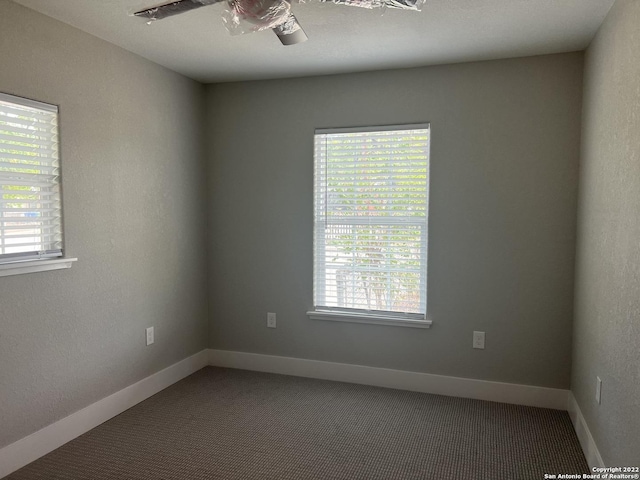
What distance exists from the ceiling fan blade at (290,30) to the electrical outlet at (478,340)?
2308 mm

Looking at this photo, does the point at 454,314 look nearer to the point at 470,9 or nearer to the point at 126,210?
the point at 470,9

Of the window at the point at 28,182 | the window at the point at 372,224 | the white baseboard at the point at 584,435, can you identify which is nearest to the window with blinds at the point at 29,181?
the window at the point at 28,182

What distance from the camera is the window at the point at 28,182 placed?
2.24m

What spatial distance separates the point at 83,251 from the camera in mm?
2666

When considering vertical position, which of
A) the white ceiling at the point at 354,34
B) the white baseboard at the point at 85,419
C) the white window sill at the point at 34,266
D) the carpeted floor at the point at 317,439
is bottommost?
the carpeted floor at the point at 317,439

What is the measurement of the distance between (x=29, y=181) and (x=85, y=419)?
4.77 ft

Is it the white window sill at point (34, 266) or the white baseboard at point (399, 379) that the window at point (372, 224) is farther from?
the white window sill at point (34, 266)

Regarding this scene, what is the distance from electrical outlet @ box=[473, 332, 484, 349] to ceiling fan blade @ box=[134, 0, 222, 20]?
2660 millimetres

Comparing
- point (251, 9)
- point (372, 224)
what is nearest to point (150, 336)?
point (372, 224)

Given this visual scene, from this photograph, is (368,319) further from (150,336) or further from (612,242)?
(612,242)

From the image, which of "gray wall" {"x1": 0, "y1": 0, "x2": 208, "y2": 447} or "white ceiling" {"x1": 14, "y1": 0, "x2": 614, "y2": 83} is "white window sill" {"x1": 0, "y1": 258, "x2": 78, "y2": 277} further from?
"white ceiling" {"x1": 14, "y1": 0, "x2": 614, "y2": 83}

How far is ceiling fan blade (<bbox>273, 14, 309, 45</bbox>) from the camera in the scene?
189cm

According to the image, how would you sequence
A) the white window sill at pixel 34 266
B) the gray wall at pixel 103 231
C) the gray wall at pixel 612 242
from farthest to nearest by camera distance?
the gray wall at pixel 103 231, the white window sill at pixel 34 266, the gray wall at pixel 612 242

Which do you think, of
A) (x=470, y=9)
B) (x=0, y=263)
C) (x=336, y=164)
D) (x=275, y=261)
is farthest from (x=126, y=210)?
(x=470, y=9)
